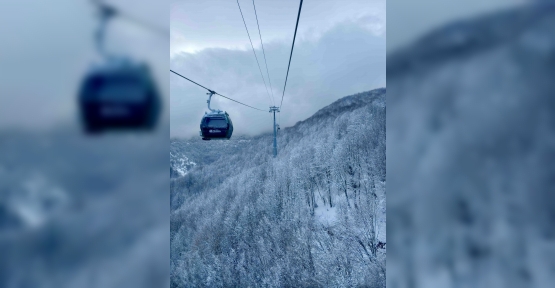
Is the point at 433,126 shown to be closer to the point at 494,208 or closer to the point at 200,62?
the point at 494,208

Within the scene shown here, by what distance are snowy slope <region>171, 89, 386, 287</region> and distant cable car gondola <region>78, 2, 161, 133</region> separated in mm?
3073

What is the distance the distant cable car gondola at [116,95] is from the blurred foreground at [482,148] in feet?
4.06

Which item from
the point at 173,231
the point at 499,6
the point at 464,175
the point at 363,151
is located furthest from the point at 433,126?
the point at 173,231

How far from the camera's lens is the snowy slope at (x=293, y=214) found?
162 inches

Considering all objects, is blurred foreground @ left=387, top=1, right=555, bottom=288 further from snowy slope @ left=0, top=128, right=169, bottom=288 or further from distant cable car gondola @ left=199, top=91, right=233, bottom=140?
distant cable car gondola @ left=199, top=91, right=233, bottom=140

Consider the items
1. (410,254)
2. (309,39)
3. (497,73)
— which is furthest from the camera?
(309,39)

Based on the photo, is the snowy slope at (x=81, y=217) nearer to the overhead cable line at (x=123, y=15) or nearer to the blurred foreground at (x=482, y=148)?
the overhead cable line at (x=123, y=15)

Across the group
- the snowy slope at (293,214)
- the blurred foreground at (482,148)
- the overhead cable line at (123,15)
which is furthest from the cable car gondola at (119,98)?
the snowy slope at (293,214)

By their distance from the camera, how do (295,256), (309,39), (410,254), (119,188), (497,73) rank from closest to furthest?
(497,73)
(410,254)
(119,188)
(295,256)
(309,39)

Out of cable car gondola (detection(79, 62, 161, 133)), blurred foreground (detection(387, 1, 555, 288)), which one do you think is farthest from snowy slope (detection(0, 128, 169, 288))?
blurred foreground (detection(387, 1, 555, 288))

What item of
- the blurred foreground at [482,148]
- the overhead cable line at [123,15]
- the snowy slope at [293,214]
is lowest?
the snowy slope at [293,214]

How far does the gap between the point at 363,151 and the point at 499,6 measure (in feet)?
12.1

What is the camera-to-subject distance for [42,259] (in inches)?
61.7

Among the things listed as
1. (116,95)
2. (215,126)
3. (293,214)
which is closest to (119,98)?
(116,95)
